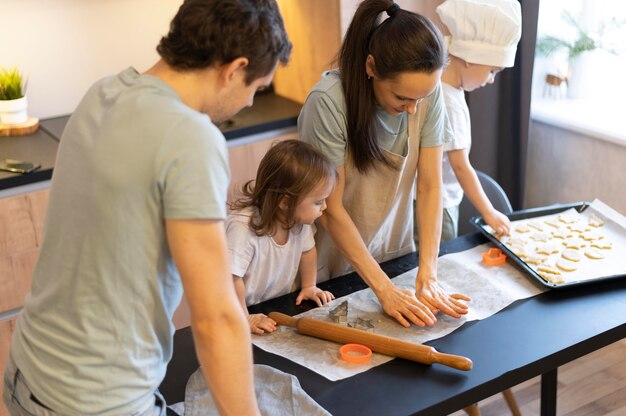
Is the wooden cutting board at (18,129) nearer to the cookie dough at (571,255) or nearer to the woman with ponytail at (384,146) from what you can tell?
the woman with ponytail at (384,146)

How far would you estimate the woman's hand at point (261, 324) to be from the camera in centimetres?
152

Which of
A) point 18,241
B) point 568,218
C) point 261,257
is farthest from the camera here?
point 18,241

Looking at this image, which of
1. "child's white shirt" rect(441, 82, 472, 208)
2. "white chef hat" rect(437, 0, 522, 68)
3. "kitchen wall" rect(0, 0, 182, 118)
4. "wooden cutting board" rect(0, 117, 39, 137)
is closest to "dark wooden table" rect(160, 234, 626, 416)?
"child's white shirt" rect(441, 82, 472, 208)

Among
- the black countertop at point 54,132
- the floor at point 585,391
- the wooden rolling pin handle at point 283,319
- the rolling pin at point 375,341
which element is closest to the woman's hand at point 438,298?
the rolling pin at point 375,341

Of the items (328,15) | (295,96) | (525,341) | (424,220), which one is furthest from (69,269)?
(295,96)

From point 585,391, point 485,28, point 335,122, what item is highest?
point 485,28

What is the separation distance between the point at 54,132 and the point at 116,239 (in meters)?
1.77

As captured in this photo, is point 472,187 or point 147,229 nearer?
point 147,229

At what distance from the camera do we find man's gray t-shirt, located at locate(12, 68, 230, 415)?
3.17ft

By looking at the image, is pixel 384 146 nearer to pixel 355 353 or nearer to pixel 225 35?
pixel 355 353

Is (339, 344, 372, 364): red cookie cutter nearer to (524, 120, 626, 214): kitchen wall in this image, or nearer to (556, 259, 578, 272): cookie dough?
(556, 259, 578, 272): cookie dough

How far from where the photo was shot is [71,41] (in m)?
2.74

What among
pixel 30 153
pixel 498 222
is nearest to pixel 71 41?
pixel 30 153

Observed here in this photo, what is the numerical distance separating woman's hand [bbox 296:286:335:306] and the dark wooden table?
22 millimetres
